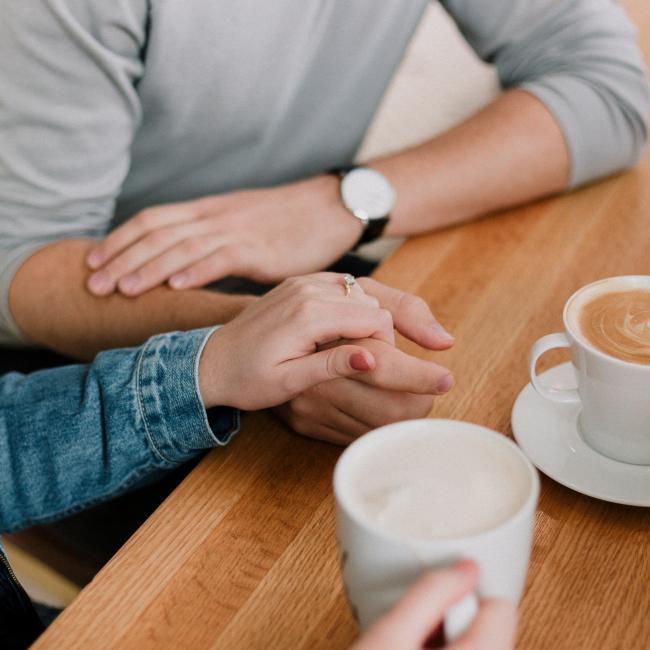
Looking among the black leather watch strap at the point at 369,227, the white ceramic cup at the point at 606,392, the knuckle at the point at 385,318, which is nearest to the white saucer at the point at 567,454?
the white ceramic cup at the point at 606,392

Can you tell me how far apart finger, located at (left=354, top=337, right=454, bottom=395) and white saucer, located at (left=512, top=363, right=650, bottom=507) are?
0.08 metres

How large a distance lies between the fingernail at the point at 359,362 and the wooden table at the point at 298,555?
93mm

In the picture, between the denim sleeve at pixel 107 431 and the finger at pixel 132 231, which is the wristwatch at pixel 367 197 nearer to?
the finger at pixel 132 231

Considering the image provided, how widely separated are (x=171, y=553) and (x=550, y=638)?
0.26 metres

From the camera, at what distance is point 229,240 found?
0.95 metres

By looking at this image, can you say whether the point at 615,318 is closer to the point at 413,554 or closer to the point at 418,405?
the point at 418,405

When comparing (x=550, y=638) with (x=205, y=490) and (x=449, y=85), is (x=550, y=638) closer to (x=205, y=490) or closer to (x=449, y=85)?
(x=205, y=490)

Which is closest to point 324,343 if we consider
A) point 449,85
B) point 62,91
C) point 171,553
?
point 171,553

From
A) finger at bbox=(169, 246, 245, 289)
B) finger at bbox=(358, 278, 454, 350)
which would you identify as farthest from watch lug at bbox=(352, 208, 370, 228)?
finger at bbox=(358, 278, 454, 350)

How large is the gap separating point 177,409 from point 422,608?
0.35 meters

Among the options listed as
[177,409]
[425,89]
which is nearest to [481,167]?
[177,409]

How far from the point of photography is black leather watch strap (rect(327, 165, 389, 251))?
99cm

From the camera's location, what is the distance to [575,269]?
87cm

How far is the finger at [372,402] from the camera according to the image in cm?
68
